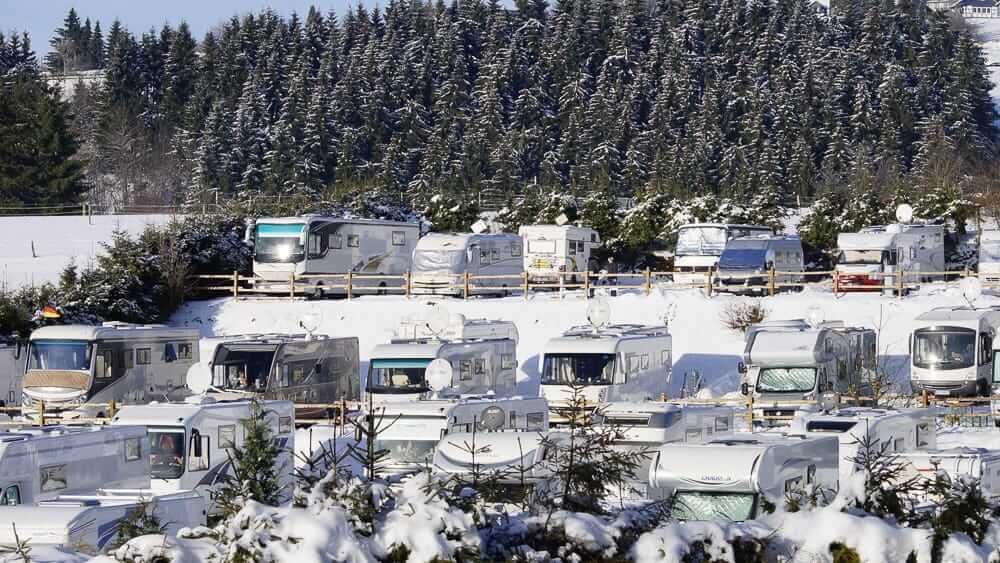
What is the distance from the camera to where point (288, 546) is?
28.5ft

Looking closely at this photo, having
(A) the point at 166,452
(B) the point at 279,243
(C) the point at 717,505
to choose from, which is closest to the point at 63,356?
(A) the point at 166,452

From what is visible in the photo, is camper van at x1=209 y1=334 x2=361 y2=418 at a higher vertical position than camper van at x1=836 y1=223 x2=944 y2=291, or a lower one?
lower

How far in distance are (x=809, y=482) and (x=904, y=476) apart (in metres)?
1.18

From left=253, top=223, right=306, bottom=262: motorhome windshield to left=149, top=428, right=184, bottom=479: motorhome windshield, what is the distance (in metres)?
20.8

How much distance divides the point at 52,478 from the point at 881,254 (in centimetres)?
2799

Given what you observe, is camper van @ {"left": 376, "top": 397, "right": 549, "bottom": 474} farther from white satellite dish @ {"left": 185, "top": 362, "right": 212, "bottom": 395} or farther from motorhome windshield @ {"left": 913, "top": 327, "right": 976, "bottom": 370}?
motorhome windshield @ {"left": 913, "top": 327, "right": 976, "bottom": 370}

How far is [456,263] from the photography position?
1590 inches

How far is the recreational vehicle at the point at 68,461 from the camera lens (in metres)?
16.4

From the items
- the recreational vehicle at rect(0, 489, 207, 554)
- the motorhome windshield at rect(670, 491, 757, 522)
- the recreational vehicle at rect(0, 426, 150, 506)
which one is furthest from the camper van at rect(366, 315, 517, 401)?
the recreational vehicle at rect(0, 489, 207, 554)

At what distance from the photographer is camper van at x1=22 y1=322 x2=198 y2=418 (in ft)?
91.3

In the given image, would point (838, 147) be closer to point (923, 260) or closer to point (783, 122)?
point (783, 122)

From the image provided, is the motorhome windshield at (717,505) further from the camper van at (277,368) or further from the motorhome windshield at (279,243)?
the motorhome windshield at (279,243)

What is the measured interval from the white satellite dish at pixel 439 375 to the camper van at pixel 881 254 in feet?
57.0

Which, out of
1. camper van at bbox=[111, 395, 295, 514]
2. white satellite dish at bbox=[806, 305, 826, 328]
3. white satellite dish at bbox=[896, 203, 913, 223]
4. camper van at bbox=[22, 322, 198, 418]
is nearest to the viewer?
camper van at bbox=[111, 395, 295, 514]
